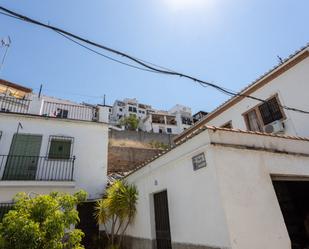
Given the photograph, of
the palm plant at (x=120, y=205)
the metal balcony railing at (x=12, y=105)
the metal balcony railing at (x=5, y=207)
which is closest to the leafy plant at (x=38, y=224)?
the palm plant at (x=120, y=205)

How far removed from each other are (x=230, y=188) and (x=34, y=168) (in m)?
9.59

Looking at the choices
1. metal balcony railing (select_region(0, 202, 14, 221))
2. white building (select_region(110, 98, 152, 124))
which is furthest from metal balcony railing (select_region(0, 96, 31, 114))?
white building (select_region(110, 98, 152, 124))

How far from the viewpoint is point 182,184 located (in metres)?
6.36

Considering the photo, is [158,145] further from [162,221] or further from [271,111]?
[162,221]

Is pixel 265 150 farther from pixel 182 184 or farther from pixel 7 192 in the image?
pixel 7 192

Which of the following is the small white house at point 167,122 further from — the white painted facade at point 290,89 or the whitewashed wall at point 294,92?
the whitewashed wall at point 294,92

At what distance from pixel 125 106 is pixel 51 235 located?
2433 inches

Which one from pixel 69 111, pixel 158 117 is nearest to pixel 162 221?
pixel 69 111

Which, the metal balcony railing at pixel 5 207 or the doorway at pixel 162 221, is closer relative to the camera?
the doorway at pixel 162 221

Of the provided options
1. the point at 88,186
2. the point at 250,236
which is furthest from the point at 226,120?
the point at 250,236

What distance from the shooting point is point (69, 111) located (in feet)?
44.1

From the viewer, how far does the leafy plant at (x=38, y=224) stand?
4.60 metres

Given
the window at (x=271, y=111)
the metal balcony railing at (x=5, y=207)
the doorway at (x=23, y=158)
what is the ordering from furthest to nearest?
1. the window at (x=271, y=111)
2. the doorway at (x=23, y=158)
3. the metal balcony railing at (x=5, y=207)

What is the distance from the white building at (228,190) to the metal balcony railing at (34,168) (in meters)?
3.67
